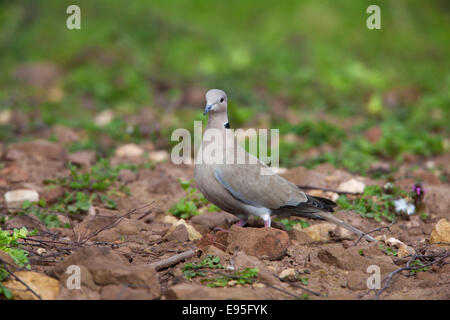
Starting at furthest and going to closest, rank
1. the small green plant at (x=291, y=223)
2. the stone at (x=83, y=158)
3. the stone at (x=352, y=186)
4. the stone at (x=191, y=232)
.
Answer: the stone at (x=83, y=158) → the stone at (x=352, y=186) → the small green plant at (x=291, y=223) → the stone at (x=191, y=232)

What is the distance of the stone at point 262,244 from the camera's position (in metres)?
4.21

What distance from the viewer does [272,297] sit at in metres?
3.60

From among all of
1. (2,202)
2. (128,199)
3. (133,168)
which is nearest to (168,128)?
(133,168)

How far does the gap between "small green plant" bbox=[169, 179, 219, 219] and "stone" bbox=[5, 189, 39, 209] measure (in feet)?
4.29

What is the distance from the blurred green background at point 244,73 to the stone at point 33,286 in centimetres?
352

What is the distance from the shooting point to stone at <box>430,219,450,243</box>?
4605 millimetres

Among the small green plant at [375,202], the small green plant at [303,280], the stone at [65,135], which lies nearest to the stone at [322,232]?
the small green plant at [375,202]

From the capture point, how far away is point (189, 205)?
17.3 ft

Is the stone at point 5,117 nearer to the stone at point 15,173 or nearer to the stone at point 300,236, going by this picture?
the stone at point 15,173

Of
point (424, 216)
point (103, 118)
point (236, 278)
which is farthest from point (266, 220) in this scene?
point (103, 118)

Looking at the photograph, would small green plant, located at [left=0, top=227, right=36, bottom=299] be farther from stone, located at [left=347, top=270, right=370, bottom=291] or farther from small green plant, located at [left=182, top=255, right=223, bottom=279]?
stone, located at [left=347, top=270, right=370, bottom=291]

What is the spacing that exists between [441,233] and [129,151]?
3809 mm

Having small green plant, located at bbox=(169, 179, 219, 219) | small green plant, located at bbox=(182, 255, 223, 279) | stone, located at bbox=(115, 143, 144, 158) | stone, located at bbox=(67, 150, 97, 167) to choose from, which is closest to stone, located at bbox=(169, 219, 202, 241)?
small green plant, located at bbox=(169, 179, 219, 219)

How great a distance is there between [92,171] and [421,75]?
6.75 metres
